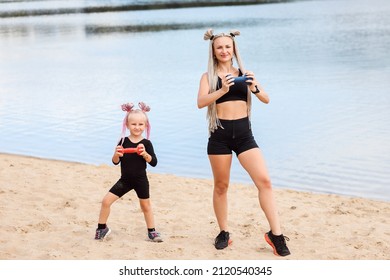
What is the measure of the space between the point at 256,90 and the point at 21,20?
46.7 m

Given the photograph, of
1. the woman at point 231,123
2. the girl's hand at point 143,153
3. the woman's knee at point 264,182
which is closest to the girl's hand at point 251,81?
the woman at point 231,123

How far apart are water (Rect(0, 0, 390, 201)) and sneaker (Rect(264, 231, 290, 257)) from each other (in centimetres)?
309

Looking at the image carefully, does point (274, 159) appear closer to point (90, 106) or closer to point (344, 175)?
point (344, 175)

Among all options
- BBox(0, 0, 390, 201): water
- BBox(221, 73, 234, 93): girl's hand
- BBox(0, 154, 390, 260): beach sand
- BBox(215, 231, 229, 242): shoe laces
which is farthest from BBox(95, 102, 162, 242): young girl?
BBox(0, 0, 390, 201): water

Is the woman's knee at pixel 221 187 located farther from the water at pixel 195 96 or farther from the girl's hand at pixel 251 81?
the water at pixel 195 96

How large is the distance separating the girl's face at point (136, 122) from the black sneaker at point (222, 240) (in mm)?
1185

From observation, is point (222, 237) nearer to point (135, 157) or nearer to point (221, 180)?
point (221, 180)

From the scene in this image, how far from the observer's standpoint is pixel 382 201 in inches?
323

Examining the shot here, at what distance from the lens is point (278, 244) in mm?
5723

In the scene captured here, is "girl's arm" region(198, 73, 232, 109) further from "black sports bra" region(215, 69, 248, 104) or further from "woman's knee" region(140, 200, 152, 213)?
"woman's knee" region(140, 200, 152, 213)

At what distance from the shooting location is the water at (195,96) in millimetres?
10297

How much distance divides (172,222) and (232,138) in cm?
163

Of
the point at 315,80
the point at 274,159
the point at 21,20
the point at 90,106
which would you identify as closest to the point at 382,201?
the point at 274,159

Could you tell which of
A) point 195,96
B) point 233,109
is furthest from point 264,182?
point 195,96
